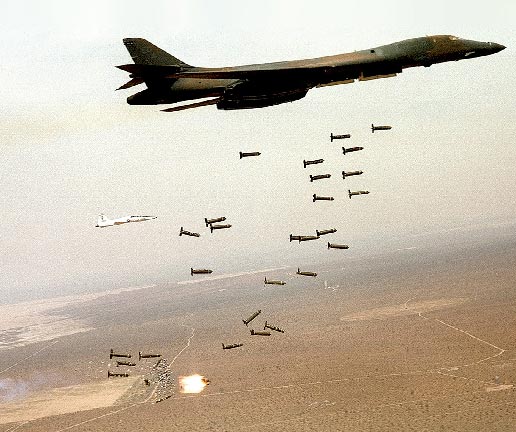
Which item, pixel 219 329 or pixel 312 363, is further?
pixel 219 329

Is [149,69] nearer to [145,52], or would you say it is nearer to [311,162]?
[145,52]

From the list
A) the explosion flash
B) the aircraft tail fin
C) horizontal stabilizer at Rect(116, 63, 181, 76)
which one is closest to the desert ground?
the explosion flash

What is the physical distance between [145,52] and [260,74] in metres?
7.02

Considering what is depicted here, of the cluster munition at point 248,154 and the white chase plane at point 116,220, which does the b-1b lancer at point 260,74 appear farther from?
the white chase plane at point 116,220

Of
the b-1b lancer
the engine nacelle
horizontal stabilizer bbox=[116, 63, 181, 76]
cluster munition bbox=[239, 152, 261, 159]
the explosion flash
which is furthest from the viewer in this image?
the explosion flash

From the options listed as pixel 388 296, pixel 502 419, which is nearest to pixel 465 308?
pixel 388 296

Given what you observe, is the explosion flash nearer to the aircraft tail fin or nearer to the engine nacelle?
the engine nacelle

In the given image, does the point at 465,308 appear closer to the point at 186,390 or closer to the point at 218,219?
the point at 186,390

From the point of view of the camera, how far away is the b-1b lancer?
2894cm

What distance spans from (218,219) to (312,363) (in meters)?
67.0

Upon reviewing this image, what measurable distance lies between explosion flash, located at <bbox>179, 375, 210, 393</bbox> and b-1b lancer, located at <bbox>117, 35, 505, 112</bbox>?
68800mm

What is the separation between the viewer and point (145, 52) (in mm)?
29141

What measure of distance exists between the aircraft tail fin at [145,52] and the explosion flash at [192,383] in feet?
232

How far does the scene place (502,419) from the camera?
58500 mm
